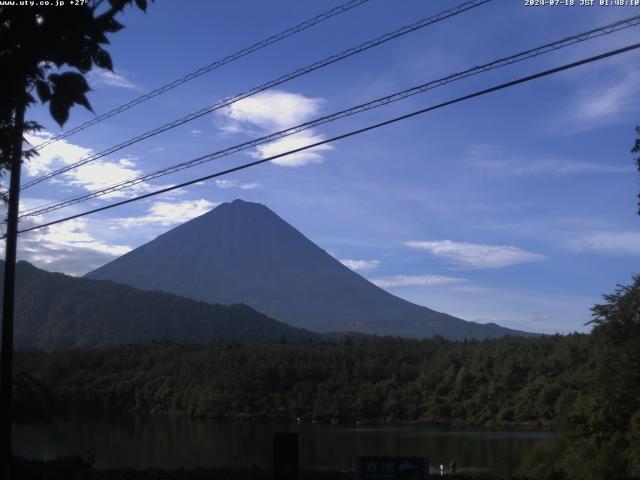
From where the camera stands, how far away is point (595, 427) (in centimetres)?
2636

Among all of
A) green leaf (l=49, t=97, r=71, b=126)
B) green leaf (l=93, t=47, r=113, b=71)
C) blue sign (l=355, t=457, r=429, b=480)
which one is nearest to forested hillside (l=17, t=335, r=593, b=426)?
blue sign (l=355, t=457, r=429, b=480)

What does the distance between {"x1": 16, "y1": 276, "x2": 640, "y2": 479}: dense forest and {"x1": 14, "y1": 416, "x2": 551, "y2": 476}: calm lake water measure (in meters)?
8.45

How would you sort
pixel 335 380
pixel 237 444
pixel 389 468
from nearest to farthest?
pixel 389 468 < pixel 237 444 < pixel 335 380

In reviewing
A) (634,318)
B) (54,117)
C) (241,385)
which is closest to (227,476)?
(54,117)

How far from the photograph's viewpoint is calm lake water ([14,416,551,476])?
4069cm

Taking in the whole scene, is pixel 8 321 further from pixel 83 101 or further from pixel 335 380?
pixel 335 380

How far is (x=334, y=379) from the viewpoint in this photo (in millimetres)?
99062

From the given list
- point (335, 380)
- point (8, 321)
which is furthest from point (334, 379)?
point (8, 321)

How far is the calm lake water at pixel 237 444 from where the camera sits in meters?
40.7

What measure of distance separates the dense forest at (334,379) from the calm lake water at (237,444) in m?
8.45

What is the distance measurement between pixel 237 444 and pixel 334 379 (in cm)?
4500

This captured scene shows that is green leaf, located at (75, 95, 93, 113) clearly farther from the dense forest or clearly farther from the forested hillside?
the forested hillside

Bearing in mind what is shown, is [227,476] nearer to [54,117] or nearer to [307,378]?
[54,117]

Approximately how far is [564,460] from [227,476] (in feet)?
51.1
